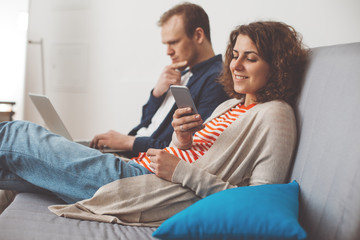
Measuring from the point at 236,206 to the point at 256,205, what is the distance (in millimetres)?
45

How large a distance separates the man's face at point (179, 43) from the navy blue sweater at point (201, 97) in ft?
0.33

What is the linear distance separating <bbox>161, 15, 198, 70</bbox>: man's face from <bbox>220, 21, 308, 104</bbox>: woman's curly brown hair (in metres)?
0.65

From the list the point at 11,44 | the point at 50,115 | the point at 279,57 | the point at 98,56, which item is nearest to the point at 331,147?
the point at 279,57

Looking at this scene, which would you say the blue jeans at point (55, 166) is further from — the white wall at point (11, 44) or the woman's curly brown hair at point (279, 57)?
the white wall at point (11, 44)

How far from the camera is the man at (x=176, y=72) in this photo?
1.86 metres

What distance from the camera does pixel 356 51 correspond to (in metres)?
1.03

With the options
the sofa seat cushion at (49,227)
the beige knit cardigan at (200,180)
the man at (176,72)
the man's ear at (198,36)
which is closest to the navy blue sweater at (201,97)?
the man at (176,72)

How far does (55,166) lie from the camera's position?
1.27 meters

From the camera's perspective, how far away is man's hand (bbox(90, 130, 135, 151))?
187 centimetres

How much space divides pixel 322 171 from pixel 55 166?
2.83ft

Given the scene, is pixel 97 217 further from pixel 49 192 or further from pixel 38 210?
pixel 49 192

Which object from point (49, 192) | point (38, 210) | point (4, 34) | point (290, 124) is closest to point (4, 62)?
point (4, 34)

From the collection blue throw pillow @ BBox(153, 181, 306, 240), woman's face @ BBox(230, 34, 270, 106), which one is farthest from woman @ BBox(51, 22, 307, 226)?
blue throw pillow @ BBox(153, 181, 306, 240)

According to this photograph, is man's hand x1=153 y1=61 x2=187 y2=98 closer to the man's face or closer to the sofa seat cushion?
the man's face
